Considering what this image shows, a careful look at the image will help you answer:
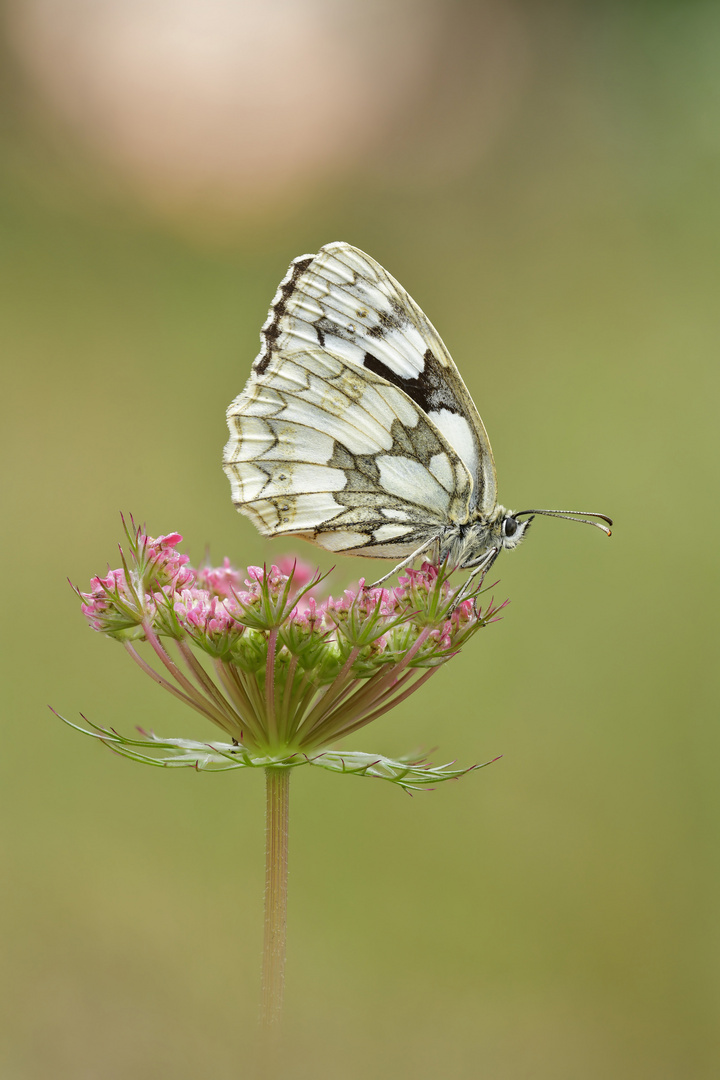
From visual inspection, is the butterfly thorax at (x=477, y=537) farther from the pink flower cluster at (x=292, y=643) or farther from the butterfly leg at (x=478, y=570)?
the pink flower cluster at (x=292, y=643)

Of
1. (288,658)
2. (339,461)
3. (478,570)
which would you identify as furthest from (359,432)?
(288,658)

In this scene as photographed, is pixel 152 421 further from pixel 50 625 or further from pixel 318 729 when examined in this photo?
pixel 318 729

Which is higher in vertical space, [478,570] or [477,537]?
[477,537]

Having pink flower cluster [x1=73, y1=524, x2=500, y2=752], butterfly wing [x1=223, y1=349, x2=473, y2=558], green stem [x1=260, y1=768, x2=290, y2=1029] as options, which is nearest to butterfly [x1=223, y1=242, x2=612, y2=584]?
butterfly wing [x1=223, y1=349, x2=473, y2=558]

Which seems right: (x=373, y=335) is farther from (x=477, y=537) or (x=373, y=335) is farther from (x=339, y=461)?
(x=477, y=537)

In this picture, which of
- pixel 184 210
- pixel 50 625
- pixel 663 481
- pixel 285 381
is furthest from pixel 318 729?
pixel 184 210

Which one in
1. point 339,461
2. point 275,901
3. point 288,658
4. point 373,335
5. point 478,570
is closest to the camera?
point 275,901
